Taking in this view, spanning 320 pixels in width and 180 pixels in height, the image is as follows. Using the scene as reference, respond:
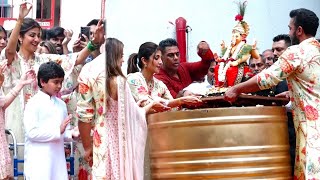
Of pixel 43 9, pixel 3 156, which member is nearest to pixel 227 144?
pixel 3 156

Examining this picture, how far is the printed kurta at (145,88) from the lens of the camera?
4.27 m

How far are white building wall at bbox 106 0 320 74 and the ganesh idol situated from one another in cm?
7

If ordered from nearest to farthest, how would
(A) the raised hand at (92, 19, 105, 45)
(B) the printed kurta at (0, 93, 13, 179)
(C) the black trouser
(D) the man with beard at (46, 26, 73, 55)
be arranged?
1. (C) the black trouser
2. (A) the raised hand at (92, 19, 105, 45)
3. (B) the printed kurta at (0, 93, 13, 179)
4. (D) the man with beard at (46, 26, 73, 55)

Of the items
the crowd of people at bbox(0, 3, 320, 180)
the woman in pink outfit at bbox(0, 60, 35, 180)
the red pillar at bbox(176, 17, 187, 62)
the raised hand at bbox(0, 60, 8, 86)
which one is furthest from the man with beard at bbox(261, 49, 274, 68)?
the raised hand at bbox(0, 60, 8, 86)

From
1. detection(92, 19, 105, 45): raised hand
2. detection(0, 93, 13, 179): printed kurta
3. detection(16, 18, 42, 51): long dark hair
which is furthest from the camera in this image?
detection(16, 18, 42, 51): long dark hair

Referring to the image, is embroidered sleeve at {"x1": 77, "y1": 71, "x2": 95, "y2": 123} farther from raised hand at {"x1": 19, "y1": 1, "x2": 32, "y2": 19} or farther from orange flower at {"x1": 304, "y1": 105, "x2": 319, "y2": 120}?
orange flower at {"x1": 304, "y1": 105, "x2": 319, "y2": 120}

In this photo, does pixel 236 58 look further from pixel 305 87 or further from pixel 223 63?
pixel 305 87

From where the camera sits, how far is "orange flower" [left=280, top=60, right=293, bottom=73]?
3.73m

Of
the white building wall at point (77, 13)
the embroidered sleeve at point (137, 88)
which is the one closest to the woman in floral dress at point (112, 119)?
the embroidered sleeve at point (137, 88)

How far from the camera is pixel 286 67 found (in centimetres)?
373

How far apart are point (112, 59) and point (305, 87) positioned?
1051 millimetres

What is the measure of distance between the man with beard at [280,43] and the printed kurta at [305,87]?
506 mm

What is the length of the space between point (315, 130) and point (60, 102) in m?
1.77

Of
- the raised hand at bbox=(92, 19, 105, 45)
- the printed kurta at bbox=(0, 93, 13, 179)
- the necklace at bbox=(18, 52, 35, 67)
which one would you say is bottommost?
the printed kurta at bbox=(0, 93, 13, 179)
